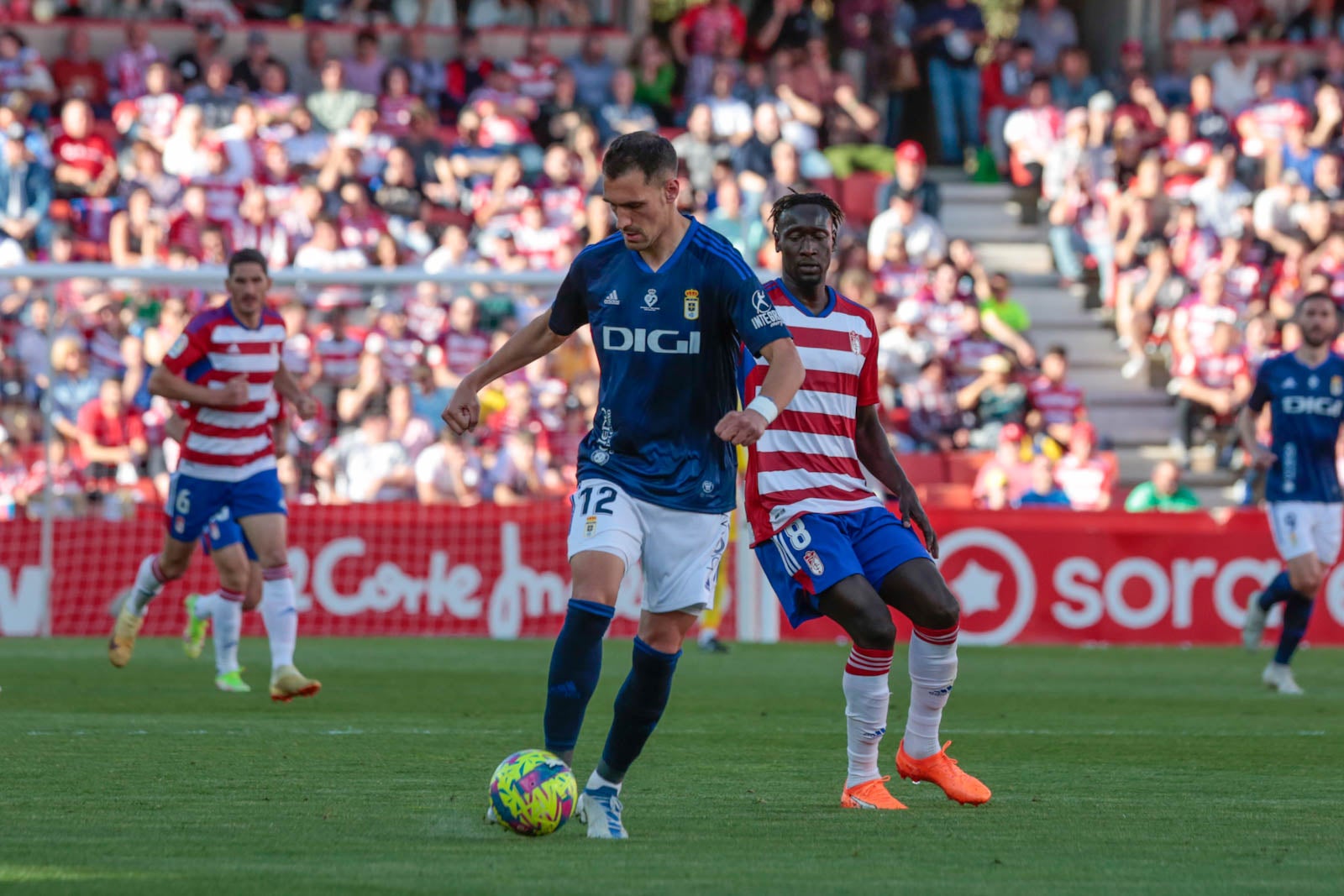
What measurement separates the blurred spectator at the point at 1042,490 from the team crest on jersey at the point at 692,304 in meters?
12.0

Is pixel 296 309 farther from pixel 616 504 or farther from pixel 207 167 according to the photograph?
pixel 616 504

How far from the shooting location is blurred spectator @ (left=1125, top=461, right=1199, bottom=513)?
18.4 m

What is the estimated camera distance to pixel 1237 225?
2286 centimetres

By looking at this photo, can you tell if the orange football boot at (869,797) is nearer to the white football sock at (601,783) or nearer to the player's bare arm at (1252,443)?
the white football sock at (601,783)

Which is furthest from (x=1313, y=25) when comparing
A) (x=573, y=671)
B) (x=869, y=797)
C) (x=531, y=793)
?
(x=531, y=793)

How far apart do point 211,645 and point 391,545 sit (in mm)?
1858

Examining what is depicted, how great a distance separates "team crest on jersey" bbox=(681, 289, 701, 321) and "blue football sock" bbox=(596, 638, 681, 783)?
1.00m

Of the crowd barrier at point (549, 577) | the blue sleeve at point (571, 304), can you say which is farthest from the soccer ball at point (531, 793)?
the crowd barrier at point (549, 577)

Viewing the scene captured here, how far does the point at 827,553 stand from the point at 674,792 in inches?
39.7

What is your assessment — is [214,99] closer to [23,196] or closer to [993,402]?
[23,196]

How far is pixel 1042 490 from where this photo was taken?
1817 cm

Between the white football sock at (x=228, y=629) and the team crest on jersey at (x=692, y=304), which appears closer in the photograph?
the team crest on jersey at (x=692, y=304)

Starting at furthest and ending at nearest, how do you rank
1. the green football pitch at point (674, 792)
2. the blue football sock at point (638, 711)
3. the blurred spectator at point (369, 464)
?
the blurred spectator at point (369, 464)
the blue football sock at point (638, 711)
the green football pitch at point (674, 792)

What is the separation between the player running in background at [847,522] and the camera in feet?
23.4
